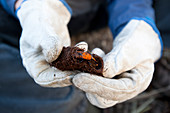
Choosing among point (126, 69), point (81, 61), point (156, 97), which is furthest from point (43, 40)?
point (156, 97)

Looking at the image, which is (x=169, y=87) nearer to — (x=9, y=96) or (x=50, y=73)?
(x=50, y=73)

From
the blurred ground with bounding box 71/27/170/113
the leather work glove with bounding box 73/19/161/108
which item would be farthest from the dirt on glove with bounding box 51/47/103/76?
the blurred ground with bounding box 71/27/170/113

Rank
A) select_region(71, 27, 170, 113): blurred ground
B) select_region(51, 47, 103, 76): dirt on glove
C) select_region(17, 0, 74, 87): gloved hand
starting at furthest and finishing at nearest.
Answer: select_region(71, 27, 170, 113): blurred ground → select_region(17, 0, 74, 87): gloved hand → select_region(51, 47, 103, 76): dirt on glove

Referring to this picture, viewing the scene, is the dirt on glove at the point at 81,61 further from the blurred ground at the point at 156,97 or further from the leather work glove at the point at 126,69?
the blurred ground at the point at 156,97

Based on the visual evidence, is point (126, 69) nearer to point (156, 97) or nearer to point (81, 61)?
point (81, 61)

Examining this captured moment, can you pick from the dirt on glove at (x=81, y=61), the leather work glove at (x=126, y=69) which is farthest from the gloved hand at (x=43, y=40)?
the leather work glove at (x=126, y=69)

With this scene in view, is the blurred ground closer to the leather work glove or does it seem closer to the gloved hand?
the leather work glove
